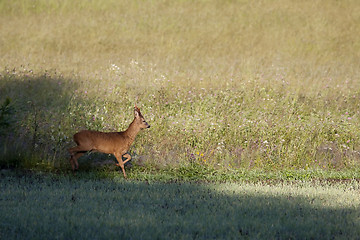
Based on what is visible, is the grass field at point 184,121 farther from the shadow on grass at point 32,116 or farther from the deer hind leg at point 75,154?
the deer hind leg at point 75,154

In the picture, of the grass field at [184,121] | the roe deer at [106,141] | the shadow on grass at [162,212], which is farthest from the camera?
the roe deer at [106,141]

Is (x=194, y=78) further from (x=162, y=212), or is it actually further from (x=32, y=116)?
(x=162, y=212)

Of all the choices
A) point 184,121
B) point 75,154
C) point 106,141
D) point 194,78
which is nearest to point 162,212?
point 106,141

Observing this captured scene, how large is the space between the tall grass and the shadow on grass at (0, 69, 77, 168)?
0.05m

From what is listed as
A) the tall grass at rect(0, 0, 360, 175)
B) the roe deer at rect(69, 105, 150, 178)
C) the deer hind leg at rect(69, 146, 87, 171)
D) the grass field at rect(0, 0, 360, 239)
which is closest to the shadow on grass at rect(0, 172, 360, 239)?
the grass field at rect(0, 0, 360, 239)

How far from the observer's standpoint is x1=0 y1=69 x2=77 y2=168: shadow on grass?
31.5ft

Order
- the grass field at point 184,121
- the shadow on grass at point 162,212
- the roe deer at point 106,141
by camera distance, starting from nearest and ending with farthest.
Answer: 1. the shadow on grass at point 162,212
2. the grass field at point 184,121
3. the roe deer at point 106,141

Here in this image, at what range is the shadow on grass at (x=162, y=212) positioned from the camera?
5.44 meters

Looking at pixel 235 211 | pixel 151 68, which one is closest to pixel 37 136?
pixel 235 211

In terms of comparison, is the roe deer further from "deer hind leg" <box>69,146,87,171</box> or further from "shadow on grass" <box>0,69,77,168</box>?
"shadow on grass" <box>0,69,77,168</box>

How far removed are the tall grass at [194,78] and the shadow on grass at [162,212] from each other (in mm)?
2010

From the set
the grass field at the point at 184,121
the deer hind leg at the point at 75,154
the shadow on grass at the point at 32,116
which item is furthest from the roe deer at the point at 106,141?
the shadow on grass at the point at 32,116

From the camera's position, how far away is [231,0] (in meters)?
31.1

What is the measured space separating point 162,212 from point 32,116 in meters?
6.71
